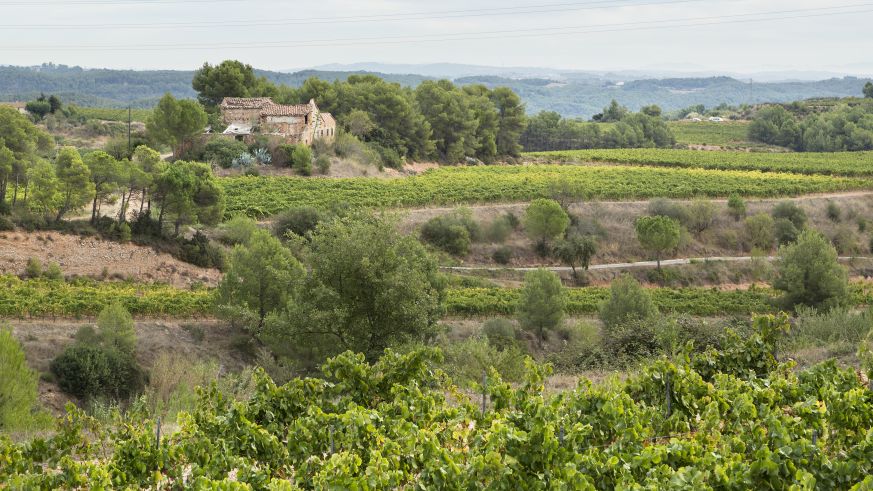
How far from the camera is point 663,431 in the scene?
13.2 meters

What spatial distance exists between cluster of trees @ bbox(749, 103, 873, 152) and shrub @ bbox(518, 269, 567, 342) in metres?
83.2

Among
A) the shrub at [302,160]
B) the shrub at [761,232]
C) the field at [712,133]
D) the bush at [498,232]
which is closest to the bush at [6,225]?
the shrub at [302,160]

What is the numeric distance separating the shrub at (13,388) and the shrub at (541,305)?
19.4 meters

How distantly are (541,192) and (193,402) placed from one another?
153 feet

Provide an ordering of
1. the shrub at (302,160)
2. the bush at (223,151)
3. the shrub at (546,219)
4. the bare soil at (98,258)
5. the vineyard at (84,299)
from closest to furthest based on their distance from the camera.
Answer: the vineyard at (84,299) → the bare soil at (98,258) → the shrub at (546,219) → the bush at (223,151) → the shrub at (302,160)

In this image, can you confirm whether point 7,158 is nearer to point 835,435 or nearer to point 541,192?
point 541,192

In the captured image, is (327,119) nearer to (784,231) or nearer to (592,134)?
(784,231)

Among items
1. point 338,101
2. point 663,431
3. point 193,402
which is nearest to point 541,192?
point 338,101

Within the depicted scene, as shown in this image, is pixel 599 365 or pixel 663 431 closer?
pixel 663 431

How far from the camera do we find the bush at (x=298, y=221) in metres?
47.8

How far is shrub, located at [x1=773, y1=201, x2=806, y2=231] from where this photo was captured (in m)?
62.0

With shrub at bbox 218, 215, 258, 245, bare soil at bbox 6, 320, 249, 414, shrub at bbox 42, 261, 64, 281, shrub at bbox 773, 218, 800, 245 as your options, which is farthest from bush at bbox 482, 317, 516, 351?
shrub at bbox 773, 218, 800, 245

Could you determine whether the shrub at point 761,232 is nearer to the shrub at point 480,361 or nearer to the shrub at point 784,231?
the shrub at point 784,231

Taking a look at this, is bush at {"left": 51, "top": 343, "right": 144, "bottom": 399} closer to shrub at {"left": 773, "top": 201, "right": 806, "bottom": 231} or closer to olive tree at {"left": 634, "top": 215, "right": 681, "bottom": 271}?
olive tree at {"left": 634, "top": 215, "right": 681, "bottom": 271}
